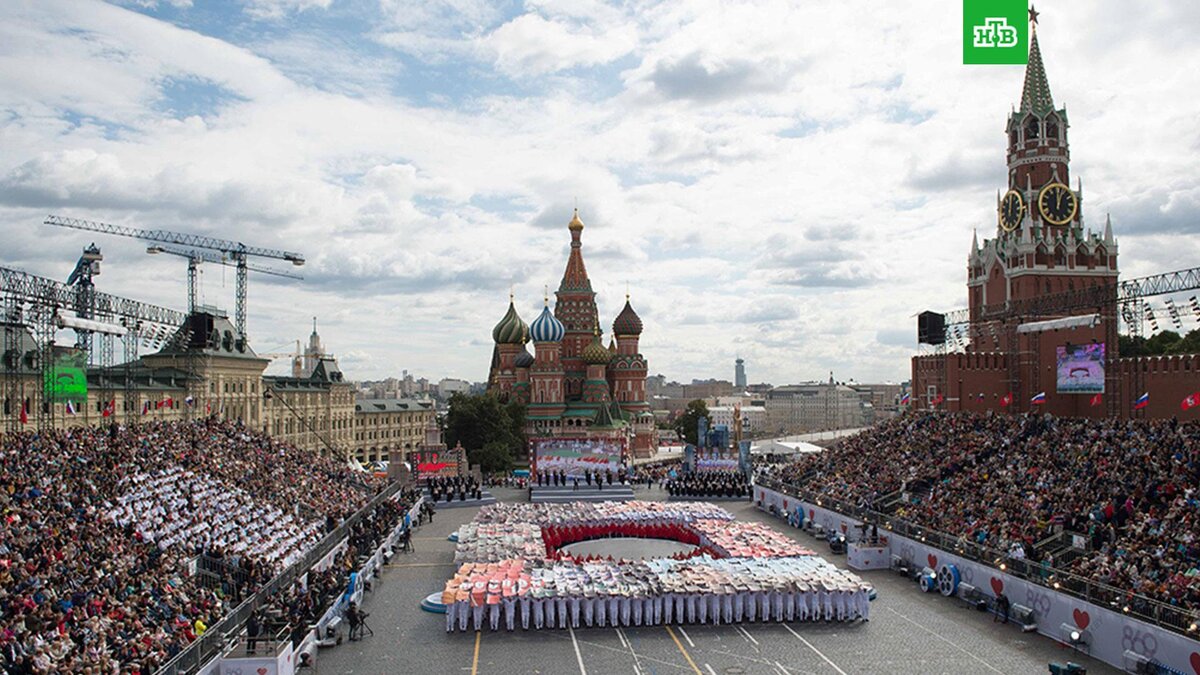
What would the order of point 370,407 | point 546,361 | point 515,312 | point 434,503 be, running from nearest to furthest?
1. point 434,503
2. point 546,361
3. point 515,312
4. point 370,407

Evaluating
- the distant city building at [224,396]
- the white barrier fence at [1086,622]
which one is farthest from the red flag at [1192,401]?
the distant city building at [224,396]

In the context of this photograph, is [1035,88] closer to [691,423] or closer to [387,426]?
[691,423]

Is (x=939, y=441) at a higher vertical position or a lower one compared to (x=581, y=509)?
higher

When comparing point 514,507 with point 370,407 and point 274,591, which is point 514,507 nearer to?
point 274,591

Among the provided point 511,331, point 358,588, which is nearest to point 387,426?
point 511,331

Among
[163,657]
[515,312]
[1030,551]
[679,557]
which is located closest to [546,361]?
[515,312]

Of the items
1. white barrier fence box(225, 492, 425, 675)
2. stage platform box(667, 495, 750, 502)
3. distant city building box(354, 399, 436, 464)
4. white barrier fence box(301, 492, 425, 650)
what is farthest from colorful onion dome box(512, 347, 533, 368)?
white barrier fence box(225, 492, 425, 675)
